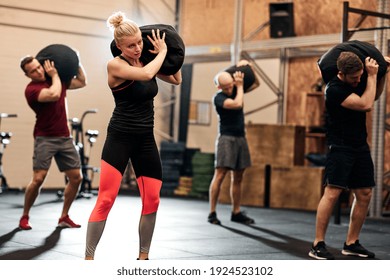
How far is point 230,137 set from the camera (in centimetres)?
715

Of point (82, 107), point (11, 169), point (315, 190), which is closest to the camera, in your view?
point (315, 190)

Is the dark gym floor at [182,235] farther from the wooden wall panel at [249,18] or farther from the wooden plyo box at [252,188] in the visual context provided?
the wooden wall panel at [249,18]

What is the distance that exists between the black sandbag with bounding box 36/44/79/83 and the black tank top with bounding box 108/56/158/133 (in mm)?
2212

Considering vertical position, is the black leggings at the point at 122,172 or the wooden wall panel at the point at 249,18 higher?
the wooden wall panel at the point at 249,18

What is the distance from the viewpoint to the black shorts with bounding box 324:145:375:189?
16.6 feet

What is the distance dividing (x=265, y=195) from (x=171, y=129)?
11.3 feet

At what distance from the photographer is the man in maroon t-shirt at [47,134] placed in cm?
604

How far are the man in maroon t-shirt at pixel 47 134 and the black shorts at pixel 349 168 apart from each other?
6.94 ft

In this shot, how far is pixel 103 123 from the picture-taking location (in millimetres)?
11992

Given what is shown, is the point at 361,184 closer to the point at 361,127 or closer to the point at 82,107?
the point at 361,127

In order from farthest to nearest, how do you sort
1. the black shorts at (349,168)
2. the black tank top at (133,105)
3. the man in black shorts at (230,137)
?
the man in black shorts at (230,137)
the black shorts at (349,168)
the black tank top at (133,105)

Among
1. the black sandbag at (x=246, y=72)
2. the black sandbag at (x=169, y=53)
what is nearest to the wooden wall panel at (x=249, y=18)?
the black sandbag at (x=246, y=72)

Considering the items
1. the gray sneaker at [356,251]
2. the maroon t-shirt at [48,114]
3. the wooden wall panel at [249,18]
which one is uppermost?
the wooden wall panel at [249,18]

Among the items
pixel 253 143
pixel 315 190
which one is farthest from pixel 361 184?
pixel 253 143
